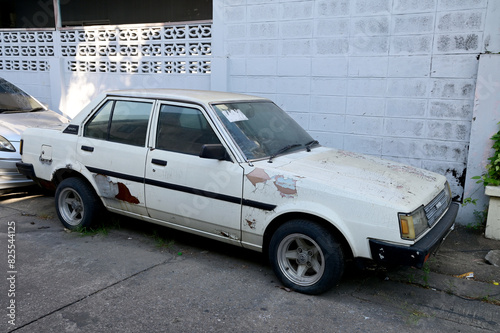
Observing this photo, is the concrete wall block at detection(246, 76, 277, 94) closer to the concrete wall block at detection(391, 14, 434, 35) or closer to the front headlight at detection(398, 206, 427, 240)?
the concrete wall block at detection(391, 14, 434, 35)

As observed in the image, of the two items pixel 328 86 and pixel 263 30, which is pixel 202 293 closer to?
pixel 328 86

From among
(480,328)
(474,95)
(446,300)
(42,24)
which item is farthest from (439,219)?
(42,24)

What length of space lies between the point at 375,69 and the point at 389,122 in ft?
2.45

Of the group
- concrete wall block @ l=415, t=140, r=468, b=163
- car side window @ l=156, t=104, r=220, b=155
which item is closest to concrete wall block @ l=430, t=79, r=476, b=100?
concrete wall block @ l=415, t=140, r=468, b=163

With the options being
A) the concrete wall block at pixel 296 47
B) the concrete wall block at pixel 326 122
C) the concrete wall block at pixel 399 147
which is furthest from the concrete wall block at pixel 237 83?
the concrete wall block at pixel 399 147

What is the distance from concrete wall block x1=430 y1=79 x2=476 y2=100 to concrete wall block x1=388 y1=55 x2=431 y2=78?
0.69 ft

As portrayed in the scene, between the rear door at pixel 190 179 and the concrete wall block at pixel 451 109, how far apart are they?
323cm

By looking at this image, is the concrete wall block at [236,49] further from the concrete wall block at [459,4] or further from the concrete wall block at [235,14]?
the concrete wall block at [459,4]

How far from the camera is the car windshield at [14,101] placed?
7241mm

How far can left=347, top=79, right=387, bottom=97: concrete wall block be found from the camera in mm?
6078

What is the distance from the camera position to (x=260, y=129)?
173 inches

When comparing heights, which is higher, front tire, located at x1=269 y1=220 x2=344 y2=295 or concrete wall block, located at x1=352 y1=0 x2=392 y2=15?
concrete wall block, located at x1=352 y1=0 x2=392 y2=15

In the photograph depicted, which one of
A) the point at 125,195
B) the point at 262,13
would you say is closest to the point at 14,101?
the point at 125,195

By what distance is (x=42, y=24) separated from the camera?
13930 mm
